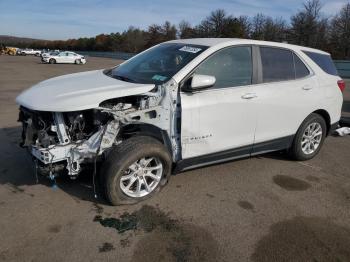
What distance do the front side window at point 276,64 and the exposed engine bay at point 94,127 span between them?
145 centimetres

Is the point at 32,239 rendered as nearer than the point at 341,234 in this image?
Yes

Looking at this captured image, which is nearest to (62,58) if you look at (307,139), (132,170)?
(307,139)

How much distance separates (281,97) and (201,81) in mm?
1442

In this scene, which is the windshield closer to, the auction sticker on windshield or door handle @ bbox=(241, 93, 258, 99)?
the auction sticker on windshield

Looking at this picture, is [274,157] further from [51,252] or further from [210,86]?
[51,252]

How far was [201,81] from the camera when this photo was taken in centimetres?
387

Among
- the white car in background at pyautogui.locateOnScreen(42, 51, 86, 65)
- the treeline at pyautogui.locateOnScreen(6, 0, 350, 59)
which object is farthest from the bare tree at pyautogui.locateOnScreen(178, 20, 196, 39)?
the white car in background at pyautogui.locateOnScreen(42, 51, 86, 65)

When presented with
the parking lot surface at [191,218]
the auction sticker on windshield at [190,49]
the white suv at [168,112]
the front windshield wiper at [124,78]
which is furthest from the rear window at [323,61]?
the front windshield wiper at [124,78]

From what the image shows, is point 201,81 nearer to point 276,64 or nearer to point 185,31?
point 276,64

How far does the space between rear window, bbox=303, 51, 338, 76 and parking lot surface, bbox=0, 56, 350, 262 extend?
5.23 ft

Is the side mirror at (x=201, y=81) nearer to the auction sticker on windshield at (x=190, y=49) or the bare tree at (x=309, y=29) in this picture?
the auction sticker on windshield at (x=190, y=49)

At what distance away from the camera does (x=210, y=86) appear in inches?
159

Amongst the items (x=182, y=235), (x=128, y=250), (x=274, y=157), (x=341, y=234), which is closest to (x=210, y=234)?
(x=182, y=235)

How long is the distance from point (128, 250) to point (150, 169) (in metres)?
1.06
